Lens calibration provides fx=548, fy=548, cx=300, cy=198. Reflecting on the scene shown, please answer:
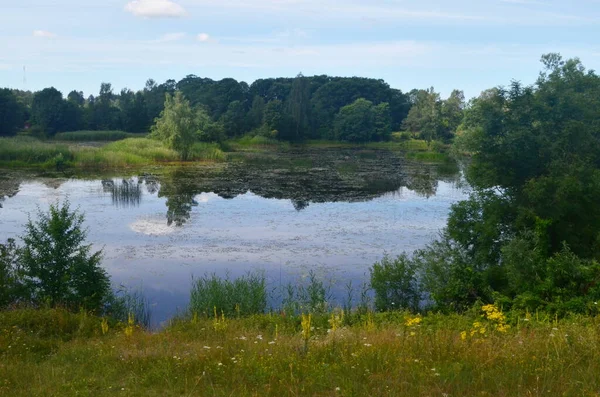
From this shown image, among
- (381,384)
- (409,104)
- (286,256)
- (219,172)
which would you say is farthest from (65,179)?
(409,104)

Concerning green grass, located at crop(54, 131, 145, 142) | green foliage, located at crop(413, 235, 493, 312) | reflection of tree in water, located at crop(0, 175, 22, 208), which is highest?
green grass, located at crop(54, 131, 145, 142)

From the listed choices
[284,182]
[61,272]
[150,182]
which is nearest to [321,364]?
[61,272]

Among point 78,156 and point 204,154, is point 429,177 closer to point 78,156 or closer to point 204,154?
point 204,154

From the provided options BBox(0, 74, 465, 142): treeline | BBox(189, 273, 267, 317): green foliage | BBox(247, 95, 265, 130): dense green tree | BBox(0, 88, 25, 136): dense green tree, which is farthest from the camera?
BBox(247, 95, 265, 130): dense green tree

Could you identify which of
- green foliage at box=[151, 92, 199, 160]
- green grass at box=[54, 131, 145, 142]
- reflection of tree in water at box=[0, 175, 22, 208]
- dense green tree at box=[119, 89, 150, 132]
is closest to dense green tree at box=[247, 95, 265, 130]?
dense green tree at box=[119, 89, 150, 132]

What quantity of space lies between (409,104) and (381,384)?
95.8 meters

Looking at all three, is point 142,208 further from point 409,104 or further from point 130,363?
point 409,104

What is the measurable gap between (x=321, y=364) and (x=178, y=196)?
22.5m

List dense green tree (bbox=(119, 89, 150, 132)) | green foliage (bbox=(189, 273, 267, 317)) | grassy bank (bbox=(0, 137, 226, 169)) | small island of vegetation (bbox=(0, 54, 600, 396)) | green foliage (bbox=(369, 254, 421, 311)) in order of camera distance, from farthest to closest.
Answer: dense green tree (bbox=(119, 89, 150, 132)) < grassy bank (bbox=(0, 137, 226, 169)) < green foliage (bbox=(369, 254, 421, 311)) < green foliage (bbox=(189, 273, 267, 317)) < small island of vegetation (bbox=(0, 54, 600, 396))

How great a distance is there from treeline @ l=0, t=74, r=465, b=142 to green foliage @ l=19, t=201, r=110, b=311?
46.4 meters

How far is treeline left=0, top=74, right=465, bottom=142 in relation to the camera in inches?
2771

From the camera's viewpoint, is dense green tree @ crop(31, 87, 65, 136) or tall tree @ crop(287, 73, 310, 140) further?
tall tree @ crop(287, 73, 310, 140)

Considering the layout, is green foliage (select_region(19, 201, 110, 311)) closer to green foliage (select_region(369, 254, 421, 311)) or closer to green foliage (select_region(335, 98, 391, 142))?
green foliage (select_region(369, 254, 421, 311))

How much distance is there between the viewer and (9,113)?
65.7 meters
